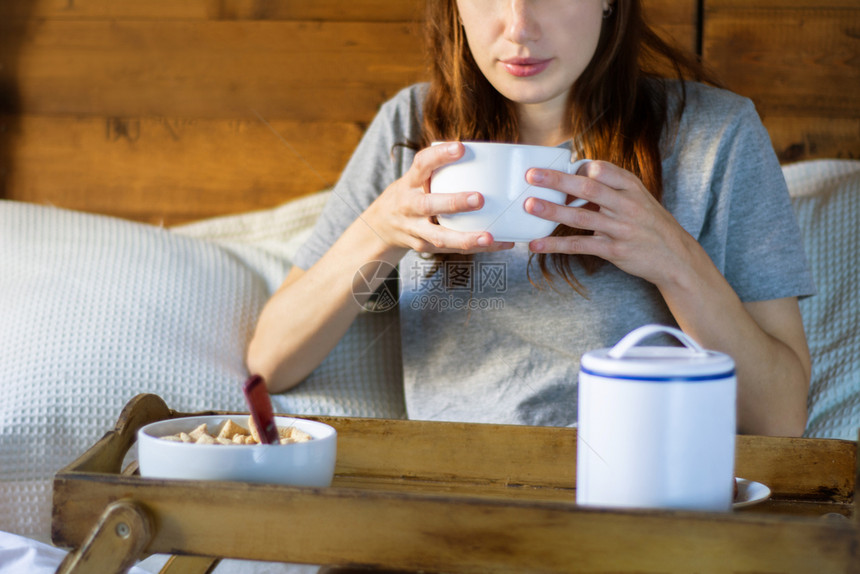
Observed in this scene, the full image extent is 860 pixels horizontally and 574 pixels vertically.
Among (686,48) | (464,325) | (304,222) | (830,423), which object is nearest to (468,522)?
(464,325)

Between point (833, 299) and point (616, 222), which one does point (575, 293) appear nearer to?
point (616, 222)

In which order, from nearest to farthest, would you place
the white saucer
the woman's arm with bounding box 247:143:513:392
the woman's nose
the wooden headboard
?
the white saucer, the woman's arm with bounding box 247:143:513:392, the woman's nose, the wooden headboard

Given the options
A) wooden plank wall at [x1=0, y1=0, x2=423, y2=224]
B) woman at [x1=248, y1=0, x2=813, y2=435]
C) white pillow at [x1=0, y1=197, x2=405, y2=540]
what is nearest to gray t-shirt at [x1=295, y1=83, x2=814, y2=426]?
woman at [x1=248, y1=0, x2=813, y2=435]

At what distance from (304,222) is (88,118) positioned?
46 cm

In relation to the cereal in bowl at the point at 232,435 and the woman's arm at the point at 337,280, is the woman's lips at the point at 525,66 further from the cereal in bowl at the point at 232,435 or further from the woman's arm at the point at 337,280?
the cereal in bowl at the point at 232,435

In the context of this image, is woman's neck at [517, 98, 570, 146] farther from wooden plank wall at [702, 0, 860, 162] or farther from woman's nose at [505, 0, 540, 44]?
wooden plank wall at [702, 0, 860, 162]

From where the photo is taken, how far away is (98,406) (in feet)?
2.91

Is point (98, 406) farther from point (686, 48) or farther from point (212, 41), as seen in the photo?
point (686, 48)

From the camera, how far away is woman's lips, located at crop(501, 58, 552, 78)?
0.86 metres

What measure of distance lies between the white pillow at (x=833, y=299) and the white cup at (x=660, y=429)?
548 mm

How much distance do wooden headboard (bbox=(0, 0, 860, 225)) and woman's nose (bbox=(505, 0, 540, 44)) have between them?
466 millimetres

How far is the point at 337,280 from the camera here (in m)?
0.92

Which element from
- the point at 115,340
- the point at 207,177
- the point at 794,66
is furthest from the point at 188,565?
the point at 794,66

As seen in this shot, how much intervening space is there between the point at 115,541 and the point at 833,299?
910 mm
